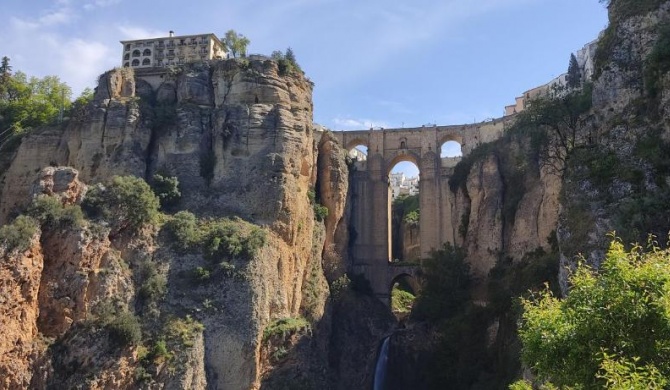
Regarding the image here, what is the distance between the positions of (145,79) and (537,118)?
23574 millimetres

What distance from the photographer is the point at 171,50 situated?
5328 centimetres

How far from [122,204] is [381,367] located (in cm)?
1792

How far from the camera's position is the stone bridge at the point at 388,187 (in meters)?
49.8

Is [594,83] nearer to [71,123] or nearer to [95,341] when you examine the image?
[95,341]

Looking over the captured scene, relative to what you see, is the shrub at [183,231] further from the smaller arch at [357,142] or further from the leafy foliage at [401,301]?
the smaller arch at [357,142]

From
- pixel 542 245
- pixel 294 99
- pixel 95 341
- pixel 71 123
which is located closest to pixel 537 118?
pixel 542 245

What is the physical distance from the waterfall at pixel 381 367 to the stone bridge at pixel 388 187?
7.72 meters

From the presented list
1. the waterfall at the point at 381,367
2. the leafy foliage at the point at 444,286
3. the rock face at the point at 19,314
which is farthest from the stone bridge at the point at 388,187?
the rock face at the point at 19,314

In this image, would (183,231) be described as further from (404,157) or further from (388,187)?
(404,157)

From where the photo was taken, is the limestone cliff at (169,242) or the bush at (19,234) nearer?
the bush at (19,234)

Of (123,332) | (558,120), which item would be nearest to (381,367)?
(123,332)

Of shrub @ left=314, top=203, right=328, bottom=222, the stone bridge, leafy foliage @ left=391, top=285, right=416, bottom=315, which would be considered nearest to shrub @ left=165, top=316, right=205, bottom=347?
shrub @ left=314, top=203, right=328, bottom=222

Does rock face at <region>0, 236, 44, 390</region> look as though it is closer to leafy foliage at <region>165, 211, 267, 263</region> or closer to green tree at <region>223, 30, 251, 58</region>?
leafy foliage at <region>165, 211, 267, 263</region>

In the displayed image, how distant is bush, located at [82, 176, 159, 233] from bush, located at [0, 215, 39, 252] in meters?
3.34
